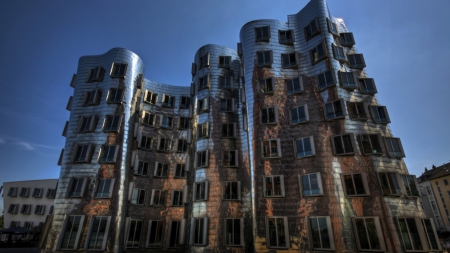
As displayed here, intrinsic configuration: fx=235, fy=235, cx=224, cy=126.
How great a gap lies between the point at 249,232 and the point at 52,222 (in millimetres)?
22252

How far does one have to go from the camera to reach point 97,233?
26203mm

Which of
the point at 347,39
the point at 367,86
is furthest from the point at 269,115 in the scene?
the point at 347,39

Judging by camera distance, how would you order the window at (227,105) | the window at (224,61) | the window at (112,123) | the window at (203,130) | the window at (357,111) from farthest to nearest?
the window at (224,61), the window at (227,105), the window at (112,123), the window at (203,130), the window at (357,111)

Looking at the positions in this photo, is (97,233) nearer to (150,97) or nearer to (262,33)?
(150,97)

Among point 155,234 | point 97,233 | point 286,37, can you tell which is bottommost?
point 155,234

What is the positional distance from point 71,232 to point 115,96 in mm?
17433

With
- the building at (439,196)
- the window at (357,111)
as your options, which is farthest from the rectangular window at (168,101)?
the building at (439,196)

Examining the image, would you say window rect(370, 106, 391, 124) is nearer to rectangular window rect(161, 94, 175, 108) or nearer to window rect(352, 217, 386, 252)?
window rect(352, 217, 386, 252)

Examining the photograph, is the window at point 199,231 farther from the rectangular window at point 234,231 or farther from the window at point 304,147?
the window at point 304,147

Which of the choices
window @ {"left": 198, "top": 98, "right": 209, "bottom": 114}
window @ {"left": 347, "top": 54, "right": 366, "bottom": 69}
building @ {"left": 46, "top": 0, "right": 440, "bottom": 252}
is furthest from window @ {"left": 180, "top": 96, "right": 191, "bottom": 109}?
window @ {"left": 347, "top": 54, "right": 366, "bottom": 69}

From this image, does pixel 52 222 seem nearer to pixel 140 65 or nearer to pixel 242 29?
pixel 140 65

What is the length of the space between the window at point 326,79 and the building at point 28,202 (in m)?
64.0

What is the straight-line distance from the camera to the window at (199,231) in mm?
25436

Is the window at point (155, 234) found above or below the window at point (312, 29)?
below
